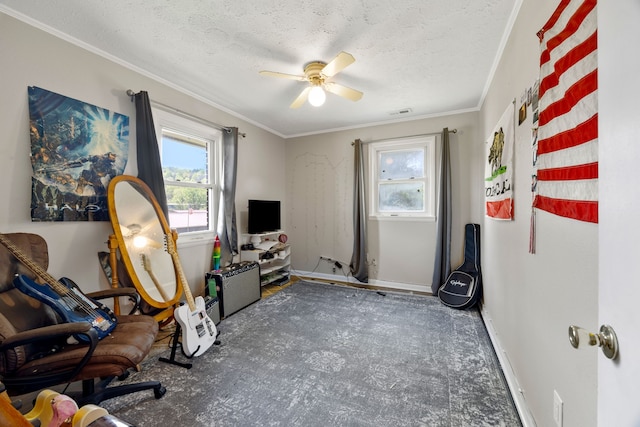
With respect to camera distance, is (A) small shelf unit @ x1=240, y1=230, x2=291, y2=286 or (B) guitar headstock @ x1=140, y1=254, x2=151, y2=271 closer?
(B) guitar headstock @ x1=140, y1=254, x2=151, y2=271

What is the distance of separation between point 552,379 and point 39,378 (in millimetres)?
2390

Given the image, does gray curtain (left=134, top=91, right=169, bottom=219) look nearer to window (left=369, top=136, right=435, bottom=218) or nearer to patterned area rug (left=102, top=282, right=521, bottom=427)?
patterned area rug (left=102, top=282, right=521, bottom=427)

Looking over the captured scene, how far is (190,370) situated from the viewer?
1.89 meters

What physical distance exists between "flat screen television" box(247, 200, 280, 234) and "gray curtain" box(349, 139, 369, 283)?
3.97ft

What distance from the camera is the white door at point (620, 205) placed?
0.45 m

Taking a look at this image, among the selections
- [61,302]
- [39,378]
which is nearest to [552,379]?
[39,378]

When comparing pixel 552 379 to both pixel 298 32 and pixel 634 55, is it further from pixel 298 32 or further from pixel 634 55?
pixel 298 32

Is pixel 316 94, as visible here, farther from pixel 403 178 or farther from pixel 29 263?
pixel 29 263

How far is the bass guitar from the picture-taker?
1343 mm

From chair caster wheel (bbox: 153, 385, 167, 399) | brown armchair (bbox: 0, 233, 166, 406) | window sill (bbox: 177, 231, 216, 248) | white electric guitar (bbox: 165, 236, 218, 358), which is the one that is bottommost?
chair caster wheel (bbox: 153, 385, 167, 399)

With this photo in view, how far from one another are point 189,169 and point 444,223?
Answer: 3238mm

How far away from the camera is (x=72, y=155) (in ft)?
6.39

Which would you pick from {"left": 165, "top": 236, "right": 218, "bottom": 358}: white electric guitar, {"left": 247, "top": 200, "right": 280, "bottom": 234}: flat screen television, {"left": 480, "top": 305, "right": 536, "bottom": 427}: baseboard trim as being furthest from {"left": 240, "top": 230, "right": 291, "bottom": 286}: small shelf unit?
{"left": 480, "top": 305, "right": 536, "bottom": 427}: baseboard trim

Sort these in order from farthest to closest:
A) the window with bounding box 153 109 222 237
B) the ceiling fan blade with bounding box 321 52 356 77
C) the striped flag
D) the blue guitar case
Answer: the blue guitar case < the window with bounding box 153 109 222 237 < the ceiling fan blade with bounding box 321 52 356 77 < the striped flag
